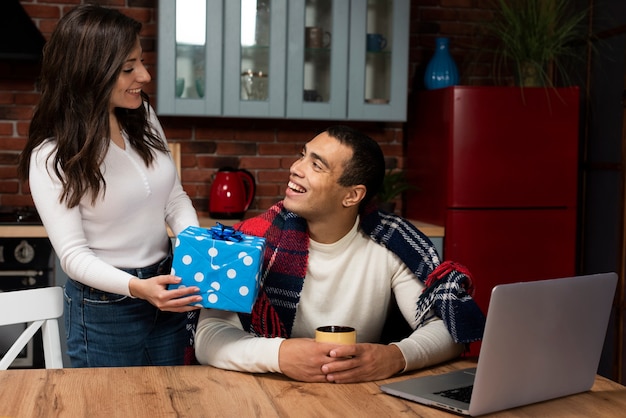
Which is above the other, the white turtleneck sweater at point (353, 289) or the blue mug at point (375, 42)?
the blue mug at point (375, 42)

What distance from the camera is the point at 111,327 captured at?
218 cm

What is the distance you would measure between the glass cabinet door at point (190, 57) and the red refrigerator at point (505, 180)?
102 centimetres

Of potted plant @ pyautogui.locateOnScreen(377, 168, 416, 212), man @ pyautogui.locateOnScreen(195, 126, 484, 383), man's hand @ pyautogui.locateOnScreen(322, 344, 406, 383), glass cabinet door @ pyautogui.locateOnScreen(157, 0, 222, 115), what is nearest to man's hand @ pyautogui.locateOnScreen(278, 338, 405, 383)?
man's hand @ pyautogui.locateOnScreen(322, 344, 406, 383)

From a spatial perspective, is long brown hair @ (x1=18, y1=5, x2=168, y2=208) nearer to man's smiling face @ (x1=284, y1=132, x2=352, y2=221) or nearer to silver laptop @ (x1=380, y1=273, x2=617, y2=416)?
man's smiling face @ (x1=284, y1=132, x2=352, y2=221)

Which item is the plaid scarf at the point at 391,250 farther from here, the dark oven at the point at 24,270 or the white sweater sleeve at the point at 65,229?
the dark oven at the point at 24,270

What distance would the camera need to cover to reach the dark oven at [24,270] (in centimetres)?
334

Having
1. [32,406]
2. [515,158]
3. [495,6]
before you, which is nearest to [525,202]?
[515,158]

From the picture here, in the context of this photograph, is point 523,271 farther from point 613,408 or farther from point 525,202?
point 613,408

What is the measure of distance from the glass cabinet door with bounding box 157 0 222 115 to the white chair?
70.8 inches

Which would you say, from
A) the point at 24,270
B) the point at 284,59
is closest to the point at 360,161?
the point at 284,59

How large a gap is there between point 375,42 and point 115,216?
2.00 m

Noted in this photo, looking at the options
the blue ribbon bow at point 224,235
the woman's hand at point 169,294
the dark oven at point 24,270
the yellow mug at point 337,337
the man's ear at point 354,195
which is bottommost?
the dark oven at point 24,270

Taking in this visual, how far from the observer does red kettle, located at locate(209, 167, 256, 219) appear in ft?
12.4

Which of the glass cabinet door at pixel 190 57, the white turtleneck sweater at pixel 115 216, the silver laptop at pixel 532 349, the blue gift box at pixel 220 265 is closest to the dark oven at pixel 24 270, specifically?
the glass cabinet door at pixel 190 57
